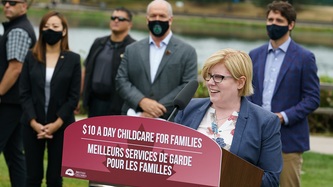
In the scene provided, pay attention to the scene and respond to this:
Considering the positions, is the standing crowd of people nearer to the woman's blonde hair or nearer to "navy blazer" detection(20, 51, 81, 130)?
"navy blazer" detection(20, 51, 81, 130)

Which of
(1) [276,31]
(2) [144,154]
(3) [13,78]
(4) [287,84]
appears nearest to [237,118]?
(2) [144,154]

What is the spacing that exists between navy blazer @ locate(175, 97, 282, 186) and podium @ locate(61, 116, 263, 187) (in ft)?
1.81

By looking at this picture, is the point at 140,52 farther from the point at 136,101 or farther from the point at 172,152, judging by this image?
the point at 172,152

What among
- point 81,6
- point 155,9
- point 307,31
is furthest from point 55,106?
point 81,6

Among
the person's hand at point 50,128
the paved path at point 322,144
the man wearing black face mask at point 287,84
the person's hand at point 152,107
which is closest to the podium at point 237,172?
the man wearing black face mask at point 287,84

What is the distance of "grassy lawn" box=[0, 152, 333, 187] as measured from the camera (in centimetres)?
997

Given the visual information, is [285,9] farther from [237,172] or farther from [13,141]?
[237,172]

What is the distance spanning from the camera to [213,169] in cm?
425

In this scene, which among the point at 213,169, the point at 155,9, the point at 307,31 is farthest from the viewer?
the point at 307,31

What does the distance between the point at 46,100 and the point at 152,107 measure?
1.04 meters

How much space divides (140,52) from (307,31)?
177 ft

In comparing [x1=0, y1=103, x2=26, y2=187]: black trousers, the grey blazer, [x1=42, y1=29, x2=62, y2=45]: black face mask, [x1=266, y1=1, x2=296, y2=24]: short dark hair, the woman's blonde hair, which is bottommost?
[x1=0, y1=103, x2=26, y2=187]: black trousers

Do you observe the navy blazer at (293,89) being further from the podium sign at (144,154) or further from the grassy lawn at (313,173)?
the podium sign at (144,154)

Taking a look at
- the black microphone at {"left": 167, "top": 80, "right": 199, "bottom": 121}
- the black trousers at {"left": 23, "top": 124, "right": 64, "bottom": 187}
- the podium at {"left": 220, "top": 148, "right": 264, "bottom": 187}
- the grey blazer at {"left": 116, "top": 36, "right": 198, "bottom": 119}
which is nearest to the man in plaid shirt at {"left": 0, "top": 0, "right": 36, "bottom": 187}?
the black trousers at {"left": 23, "top": 124, "right": 64, "bottom": 187}
